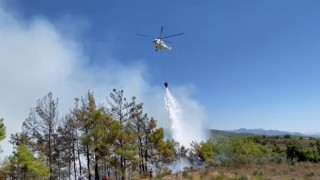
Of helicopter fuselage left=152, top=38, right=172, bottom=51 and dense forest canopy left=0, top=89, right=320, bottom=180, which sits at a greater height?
helicopter fuselage left=152, top=38, right=172, bottom=51

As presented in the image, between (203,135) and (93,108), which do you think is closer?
(93,108)

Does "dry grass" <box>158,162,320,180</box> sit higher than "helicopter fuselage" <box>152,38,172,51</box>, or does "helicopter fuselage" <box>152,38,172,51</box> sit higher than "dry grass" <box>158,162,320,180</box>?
"helicopter fuselage" <box>152,38,172,51</box>

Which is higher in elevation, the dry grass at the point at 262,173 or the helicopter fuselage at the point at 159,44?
the helicopter fuselage at the point at 159,44

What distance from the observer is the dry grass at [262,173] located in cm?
2927

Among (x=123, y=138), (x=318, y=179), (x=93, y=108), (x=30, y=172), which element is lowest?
(x=318, y=179)

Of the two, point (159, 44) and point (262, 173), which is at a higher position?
point (159, 44)

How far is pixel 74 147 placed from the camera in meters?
49.2

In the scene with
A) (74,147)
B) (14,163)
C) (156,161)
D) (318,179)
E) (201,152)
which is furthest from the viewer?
(201,152)

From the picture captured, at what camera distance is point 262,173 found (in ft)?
107

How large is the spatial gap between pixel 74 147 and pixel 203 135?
38092 mm

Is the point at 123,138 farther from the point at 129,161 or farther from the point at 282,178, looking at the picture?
the point at 282,178

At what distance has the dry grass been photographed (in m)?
29.3

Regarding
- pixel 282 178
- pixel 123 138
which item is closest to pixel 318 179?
pixel 282 178

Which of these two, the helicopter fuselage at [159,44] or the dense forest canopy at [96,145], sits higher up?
the helicopter fuselage at [159,44]
